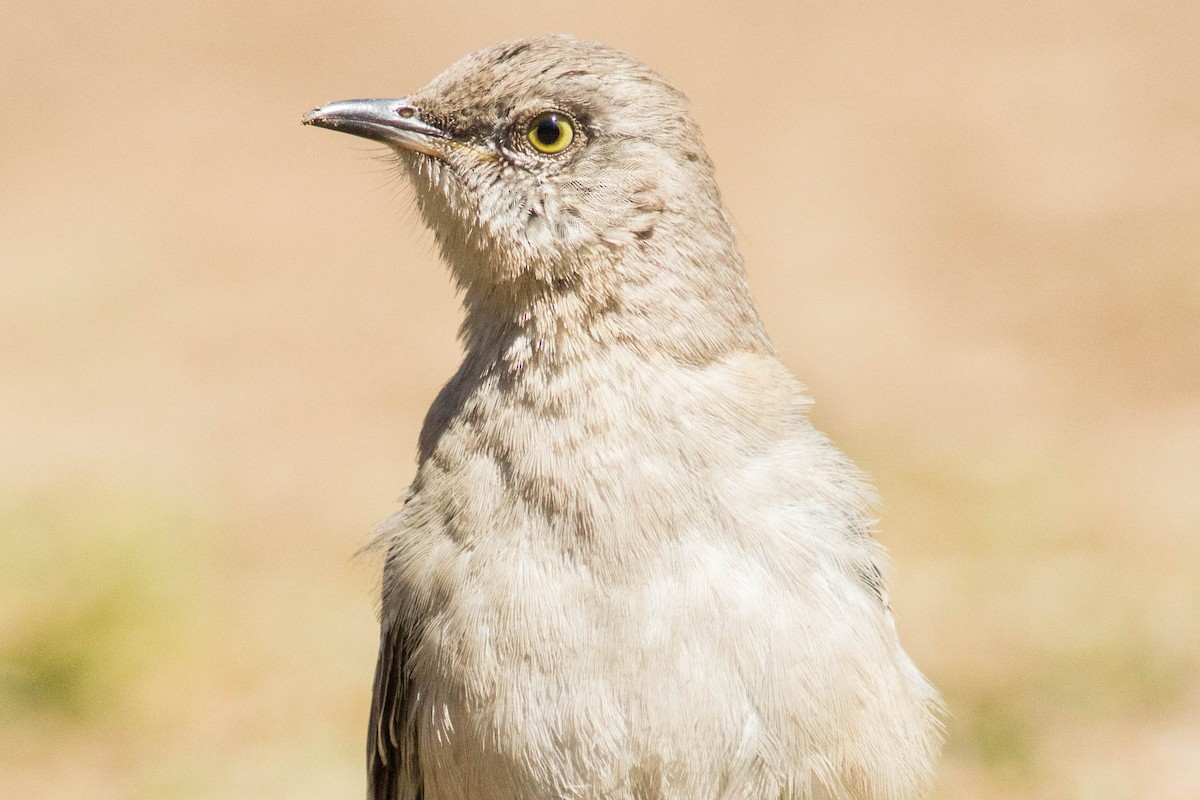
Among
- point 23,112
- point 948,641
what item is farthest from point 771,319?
point 23,112

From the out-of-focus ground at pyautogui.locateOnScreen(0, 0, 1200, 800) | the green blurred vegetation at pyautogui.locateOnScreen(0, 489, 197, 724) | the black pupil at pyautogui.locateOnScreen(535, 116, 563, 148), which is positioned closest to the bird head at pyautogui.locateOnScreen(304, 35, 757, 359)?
the black pupil at pyautogui.locateOnScreen(535, 116, 563, 148)

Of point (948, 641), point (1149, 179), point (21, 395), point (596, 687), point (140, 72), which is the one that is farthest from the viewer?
point (140, 72)

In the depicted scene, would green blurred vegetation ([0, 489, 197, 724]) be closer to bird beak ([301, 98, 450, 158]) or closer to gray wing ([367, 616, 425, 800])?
gray wing ([367, 616, 425, 800])

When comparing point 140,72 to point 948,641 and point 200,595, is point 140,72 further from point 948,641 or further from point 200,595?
point 948,641

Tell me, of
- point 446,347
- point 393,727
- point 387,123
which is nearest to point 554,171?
point 387,123

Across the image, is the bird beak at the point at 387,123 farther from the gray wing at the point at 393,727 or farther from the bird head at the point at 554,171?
the gray wing at the point at 393,727

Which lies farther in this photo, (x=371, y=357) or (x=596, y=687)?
(x=371, y=357)

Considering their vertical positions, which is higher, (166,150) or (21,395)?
(166,150)
